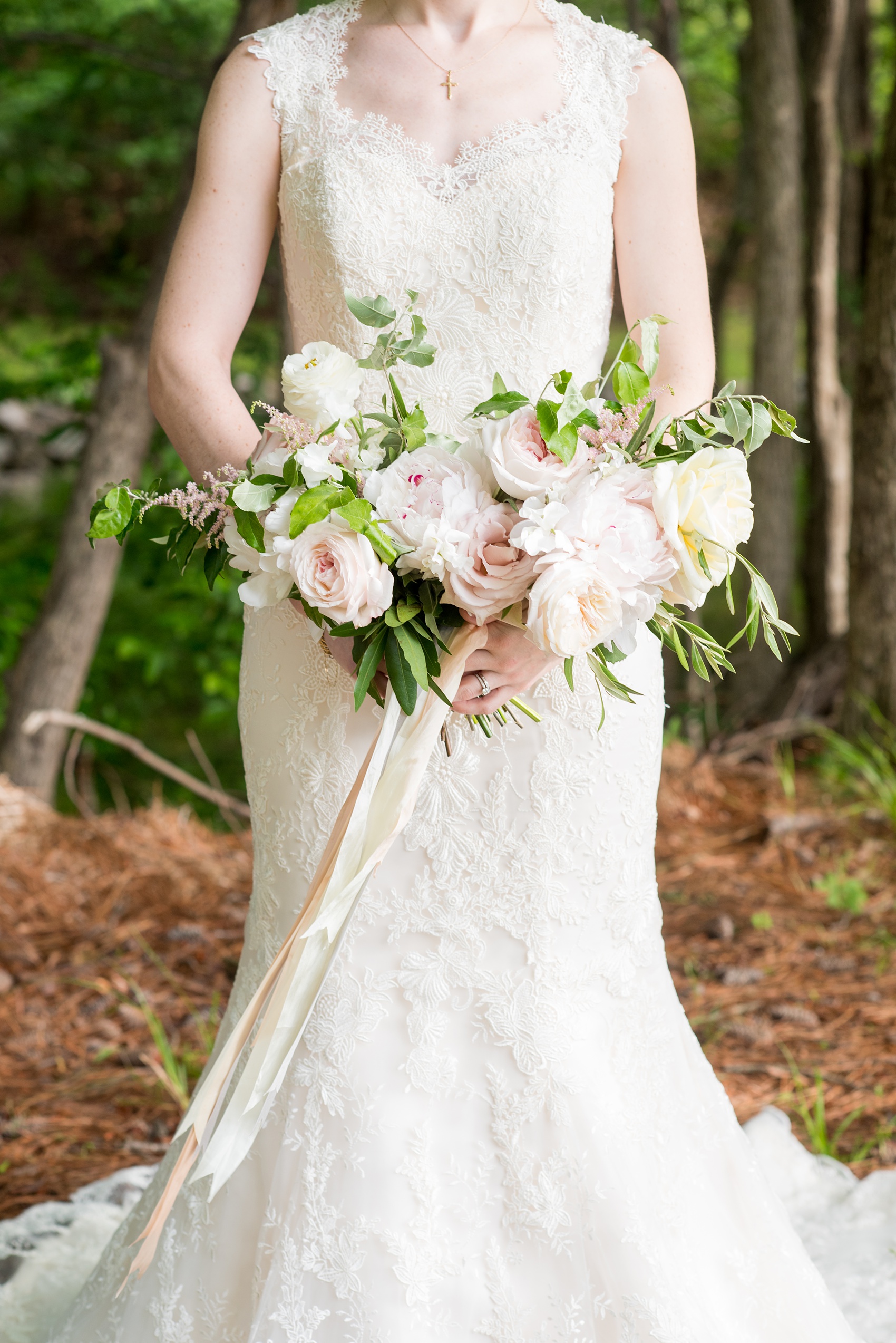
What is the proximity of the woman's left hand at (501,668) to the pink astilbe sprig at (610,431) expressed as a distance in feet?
0.96

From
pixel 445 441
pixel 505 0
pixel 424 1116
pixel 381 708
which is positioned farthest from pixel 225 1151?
pixel 505 0

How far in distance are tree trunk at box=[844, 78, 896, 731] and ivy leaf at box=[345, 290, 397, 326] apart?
11.4 feet

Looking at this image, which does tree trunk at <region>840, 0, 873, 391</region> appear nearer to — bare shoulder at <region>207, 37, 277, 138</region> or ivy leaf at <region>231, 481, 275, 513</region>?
bare shoulder at <region>207, 37, 277, 138</region>

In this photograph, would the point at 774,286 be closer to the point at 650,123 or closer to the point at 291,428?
the point at 650,123

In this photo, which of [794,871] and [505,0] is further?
[794,871]

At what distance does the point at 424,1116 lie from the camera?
203 centimetres

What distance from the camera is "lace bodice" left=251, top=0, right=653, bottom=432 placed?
2062mm

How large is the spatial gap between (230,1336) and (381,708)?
1078 millimetres

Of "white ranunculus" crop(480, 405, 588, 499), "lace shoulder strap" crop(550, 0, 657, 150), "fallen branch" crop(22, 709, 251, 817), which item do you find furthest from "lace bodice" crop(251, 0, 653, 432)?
"fallen branch" crop(22, 709, 251, 817)

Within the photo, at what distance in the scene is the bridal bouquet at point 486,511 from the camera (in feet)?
5.20

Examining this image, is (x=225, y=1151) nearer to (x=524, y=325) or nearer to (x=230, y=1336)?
(x=230, y=1336)

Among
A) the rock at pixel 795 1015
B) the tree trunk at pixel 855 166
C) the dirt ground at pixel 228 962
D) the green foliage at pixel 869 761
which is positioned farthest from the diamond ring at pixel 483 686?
the tree trunk at pixel 855 166

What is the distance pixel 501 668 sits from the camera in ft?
6.04

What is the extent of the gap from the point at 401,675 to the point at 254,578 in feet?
0.85
